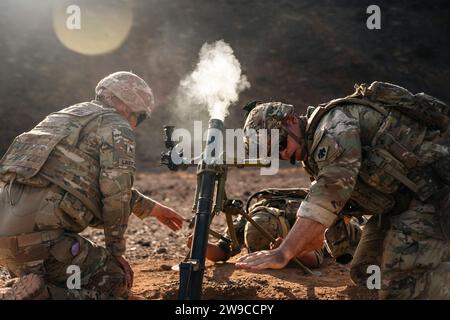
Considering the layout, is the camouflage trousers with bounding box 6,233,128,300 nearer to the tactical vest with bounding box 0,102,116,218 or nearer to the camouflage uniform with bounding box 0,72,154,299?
the camouflage uniform with bounding box 0,72,154,299

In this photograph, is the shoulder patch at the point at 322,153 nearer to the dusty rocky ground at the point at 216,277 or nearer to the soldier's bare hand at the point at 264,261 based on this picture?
the soldier's bare hand at the point at 264,261

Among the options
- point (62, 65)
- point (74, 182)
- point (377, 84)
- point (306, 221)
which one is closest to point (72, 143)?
point (74, 182)

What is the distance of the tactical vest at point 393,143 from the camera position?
184 inches

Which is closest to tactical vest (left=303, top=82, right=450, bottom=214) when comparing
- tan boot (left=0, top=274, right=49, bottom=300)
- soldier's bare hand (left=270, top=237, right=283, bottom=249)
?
soldier's bare hand (left=270, top=237, right=283, bottom=249)

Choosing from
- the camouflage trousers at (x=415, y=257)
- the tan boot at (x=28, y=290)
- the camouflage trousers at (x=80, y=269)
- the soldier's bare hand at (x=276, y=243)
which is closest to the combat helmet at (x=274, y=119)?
the camouflage trousers at (x=415, y=257)

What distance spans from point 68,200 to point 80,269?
0.57 metres

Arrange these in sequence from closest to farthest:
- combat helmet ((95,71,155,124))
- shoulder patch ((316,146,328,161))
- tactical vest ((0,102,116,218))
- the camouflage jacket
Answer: the camouflage jacket, shoulder patch ((316,146,328,161)), tactical vest ((0,102,116,218)), combat helmet ((95,71,155,124))

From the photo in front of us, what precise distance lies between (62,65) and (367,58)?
33.2ft

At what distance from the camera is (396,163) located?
4660mm

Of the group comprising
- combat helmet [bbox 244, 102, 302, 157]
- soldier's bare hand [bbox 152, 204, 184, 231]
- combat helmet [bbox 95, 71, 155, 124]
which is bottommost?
soldier's bare hand [bbox 152, 204, 184, 231]

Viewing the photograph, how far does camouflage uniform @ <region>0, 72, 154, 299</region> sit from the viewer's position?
4.76m

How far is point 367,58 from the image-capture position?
66.2 ft

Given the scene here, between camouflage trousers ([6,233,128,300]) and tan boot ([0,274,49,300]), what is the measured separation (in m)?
0.21

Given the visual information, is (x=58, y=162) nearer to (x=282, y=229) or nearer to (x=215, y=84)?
(x=215, y=84)
